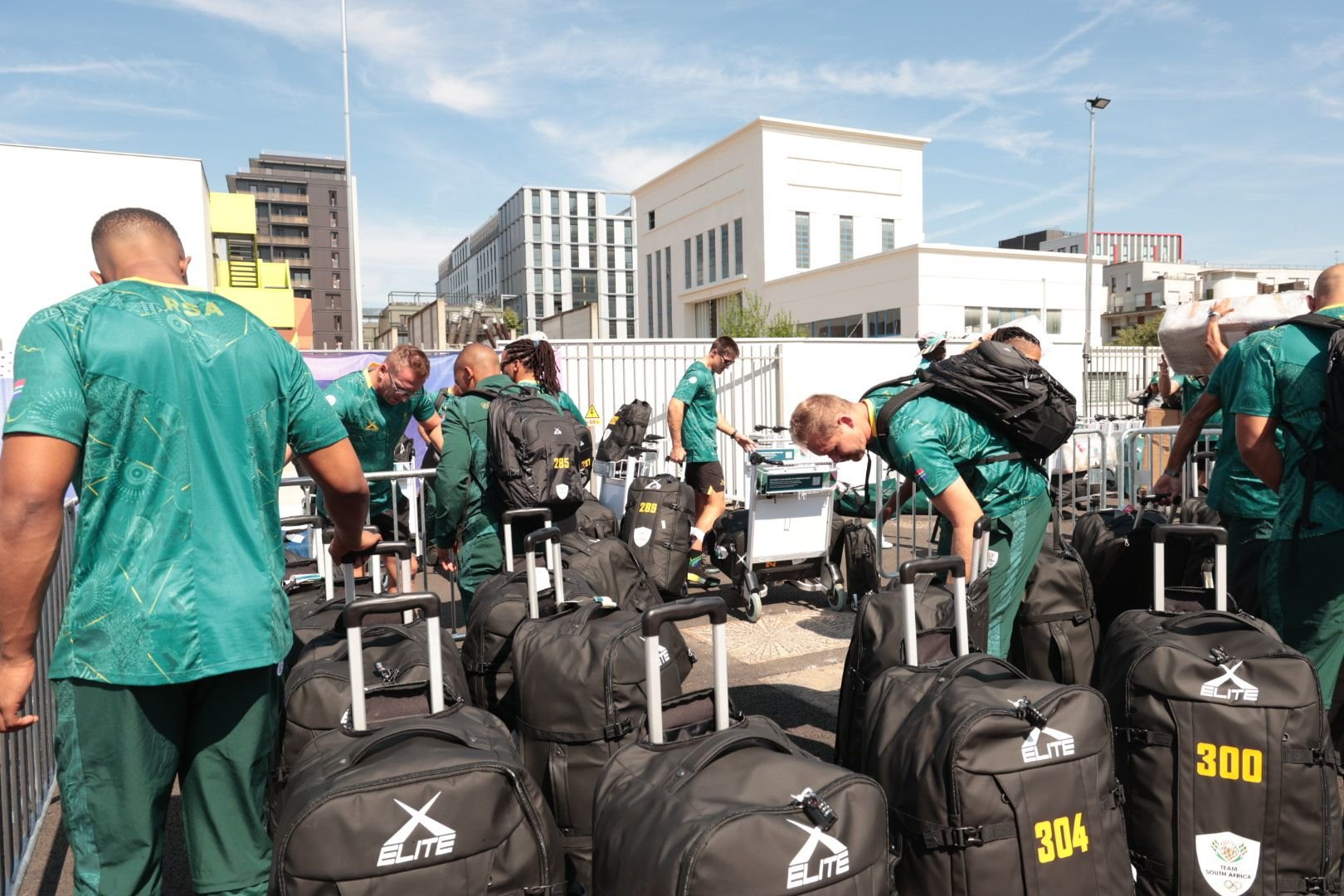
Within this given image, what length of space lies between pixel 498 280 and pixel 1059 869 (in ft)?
435

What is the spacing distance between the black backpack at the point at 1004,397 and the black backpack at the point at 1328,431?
2.76ft

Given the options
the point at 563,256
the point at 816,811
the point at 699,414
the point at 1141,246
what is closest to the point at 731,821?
the point at 816,811

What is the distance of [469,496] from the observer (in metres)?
5.00

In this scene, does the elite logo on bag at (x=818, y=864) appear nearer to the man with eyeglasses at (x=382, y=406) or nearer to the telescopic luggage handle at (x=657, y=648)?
the telescopic luggage handle at (x=657, y=648)

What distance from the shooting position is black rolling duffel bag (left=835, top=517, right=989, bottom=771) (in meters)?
3.20

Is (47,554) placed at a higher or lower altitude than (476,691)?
higher

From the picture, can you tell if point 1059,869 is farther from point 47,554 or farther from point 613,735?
point 47,554

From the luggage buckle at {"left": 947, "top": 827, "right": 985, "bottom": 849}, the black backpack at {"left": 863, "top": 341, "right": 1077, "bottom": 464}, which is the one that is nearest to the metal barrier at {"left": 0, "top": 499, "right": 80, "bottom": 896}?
the luggage buckle at {"left": 947, "top": 827, "right": 985, "bottom": 849}

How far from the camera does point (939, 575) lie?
4.43m

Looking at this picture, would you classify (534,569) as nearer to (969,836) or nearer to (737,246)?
(969,836)

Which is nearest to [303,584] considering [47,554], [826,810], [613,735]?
[613,735]

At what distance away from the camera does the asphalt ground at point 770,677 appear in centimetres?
356

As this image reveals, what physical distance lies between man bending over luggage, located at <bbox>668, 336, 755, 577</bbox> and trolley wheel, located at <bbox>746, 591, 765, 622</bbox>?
2.94 feet

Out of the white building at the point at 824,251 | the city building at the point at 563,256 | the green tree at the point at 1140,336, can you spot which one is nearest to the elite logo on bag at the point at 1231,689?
the white building at the point at 824,251
